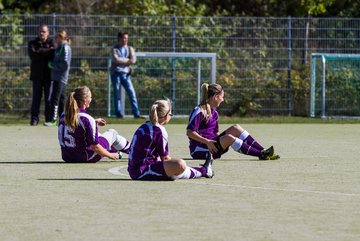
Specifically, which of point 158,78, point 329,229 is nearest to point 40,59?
point 158,78

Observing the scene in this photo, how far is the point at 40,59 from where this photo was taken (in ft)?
75.4

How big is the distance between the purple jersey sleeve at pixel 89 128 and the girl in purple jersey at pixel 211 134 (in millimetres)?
1256

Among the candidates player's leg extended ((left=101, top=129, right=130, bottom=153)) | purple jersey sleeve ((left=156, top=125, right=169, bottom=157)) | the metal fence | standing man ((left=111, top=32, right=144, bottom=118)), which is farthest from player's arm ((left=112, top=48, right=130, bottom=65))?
purple jersey sleeve ((left=156, top=125, right=169, bottom=157))

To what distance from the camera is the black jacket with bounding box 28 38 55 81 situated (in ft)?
75.3

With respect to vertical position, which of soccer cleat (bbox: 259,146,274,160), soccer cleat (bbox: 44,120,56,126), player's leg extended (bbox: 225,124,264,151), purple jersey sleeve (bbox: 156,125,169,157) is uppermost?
purple jersey sleeve (bbox: 156,125,169,157)

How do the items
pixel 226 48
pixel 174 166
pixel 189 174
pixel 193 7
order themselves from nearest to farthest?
1. pixel 174 166
2. pixel 189 174
3. pixel 226 48
4. pixel 193 7

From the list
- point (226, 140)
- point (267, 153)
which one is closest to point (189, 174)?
point (226, 140)

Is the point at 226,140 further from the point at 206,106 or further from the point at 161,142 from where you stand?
the point at 161,142

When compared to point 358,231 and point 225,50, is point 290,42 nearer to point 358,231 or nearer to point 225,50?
point 225,50

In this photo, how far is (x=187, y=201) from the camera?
1011cm

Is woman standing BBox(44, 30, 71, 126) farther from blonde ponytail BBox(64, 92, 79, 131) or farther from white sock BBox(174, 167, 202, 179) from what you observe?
white sock BBox(174, 167, 202, 179)

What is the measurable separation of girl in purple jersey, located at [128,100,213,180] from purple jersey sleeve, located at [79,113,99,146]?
1830 millimetres

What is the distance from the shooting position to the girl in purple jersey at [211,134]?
46.5ft

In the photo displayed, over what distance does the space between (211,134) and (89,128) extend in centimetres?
176
